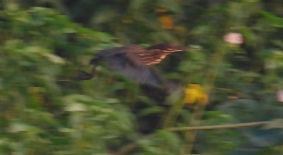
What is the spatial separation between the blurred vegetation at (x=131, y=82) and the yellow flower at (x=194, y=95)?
0.03 meters

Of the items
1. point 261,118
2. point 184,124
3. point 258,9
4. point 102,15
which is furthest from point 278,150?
point 102,15

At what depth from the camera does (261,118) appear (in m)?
2.41

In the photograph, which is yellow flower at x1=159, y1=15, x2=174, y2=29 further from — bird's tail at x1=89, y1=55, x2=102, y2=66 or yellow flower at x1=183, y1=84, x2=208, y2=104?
bird's tail at x1=89, y1=55, x2=102, y2=66

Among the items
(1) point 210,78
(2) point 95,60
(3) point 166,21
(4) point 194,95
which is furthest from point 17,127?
(3) point 166,21

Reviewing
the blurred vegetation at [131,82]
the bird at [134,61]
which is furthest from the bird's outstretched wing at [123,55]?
the blurred vegetation at [131,82]

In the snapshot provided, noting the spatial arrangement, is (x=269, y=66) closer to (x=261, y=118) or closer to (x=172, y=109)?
(x=261, y=118)

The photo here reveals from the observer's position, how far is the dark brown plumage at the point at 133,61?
2.27 metres

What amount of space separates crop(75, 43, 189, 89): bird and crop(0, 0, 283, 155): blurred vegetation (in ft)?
0.36

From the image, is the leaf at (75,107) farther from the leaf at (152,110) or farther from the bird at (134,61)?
the leaf at (152,110)

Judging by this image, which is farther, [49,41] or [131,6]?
[131,6]

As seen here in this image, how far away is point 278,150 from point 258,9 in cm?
60

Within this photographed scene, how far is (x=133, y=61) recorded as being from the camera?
2.28 metres

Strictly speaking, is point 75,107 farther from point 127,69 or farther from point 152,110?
point 152,110

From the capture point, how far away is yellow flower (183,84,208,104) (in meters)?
2.40
